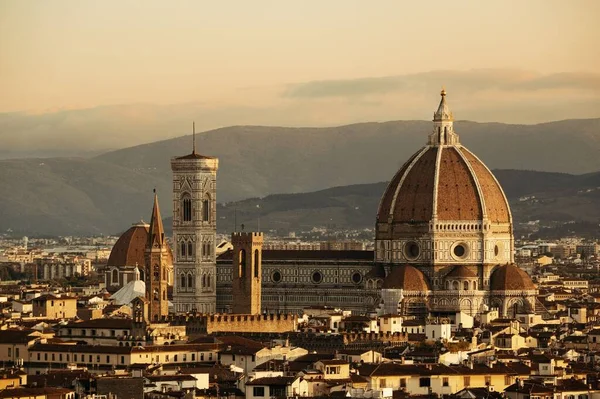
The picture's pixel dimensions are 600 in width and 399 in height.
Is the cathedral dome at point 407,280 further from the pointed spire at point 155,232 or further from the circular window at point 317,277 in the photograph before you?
the pointed spire at point 155,232

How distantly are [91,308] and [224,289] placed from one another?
44.2ft

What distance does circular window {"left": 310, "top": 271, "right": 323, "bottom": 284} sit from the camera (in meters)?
140

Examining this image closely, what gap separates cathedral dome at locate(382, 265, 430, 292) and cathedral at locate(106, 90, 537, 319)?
5 cm

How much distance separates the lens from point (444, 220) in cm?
13600

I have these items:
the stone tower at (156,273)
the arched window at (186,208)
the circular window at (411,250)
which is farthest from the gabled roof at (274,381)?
the arched window at (186,208)

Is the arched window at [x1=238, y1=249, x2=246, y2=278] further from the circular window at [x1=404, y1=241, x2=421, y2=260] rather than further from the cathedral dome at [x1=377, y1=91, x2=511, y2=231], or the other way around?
the circular window at [x1=404, y1=241, x2=421, y2=260]

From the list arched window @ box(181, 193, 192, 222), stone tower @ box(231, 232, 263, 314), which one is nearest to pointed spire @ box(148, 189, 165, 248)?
stone tower @ box(231, 232, 263, 314)

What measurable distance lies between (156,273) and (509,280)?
72.3ft

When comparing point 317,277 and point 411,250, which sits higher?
point 411,250

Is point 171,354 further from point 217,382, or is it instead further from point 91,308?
point 91,308

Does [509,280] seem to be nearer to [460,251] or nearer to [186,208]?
[460,251]

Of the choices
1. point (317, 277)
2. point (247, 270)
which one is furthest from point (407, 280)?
point (317, 277)

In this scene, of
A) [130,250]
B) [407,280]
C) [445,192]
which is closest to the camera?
[407,280]

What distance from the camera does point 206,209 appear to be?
14038 centimetres
